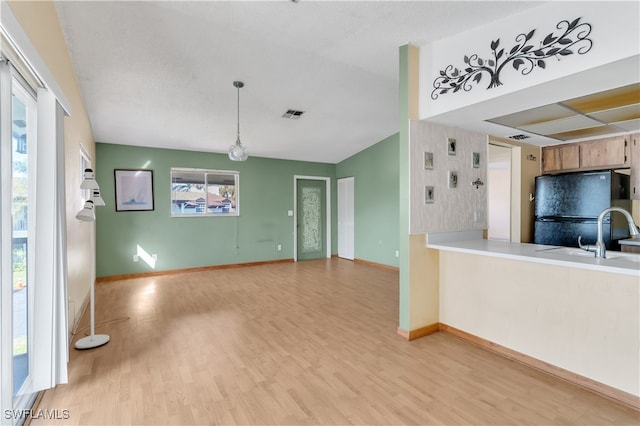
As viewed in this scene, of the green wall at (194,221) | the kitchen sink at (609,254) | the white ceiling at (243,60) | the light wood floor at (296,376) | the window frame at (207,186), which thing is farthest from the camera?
the window frame at (207,186)

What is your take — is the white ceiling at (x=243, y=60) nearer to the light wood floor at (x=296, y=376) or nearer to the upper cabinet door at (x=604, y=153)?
the upper cabinet door at (x=604, y=153)

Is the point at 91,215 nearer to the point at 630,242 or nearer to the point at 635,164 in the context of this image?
the point at 630,242

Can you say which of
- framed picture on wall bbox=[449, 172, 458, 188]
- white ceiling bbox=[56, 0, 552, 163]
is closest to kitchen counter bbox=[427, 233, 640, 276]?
framed picture on wall bbox=[449, 172, 458, 188]

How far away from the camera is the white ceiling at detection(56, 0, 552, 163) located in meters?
2.42

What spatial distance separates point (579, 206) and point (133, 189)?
673 centimetres

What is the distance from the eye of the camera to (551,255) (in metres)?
2.38

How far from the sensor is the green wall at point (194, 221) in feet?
17.8

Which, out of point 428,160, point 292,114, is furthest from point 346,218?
point 428,160

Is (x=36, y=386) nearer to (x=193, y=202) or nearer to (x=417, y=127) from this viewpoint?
(x=417, y=127)

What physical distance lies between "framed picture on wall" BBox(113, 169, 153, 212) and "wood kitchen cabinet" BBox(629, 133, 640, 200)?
23.2 feet

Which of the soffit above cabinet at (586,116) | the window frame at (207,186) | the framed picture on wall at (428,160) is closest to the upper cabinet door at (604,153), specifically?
the soffit above cabinet at (586,116)

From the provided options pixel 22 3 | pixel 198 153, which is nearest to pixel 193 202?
pixel 198 153

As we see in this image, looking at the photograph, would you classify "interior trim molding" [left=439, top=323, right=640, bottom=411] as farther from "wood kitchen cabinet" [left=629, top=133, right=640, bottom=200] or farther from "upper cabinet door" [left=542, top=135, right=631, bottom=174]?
"upper cabinet door" [left=542, top=135, right=631, bottom=174]

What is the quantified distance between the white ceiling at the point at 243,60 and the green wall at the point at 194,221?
60 centimetres
